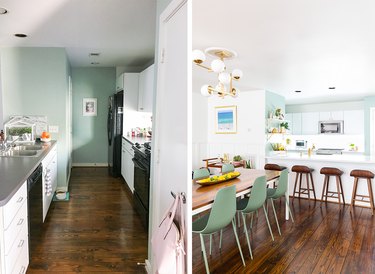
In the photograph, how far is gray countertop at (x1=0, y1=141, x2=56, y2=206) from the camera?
148 centimetres

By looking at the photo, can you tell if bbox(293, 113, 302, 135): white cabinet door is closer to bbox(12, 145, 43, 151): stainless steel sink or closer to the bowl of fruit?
the bowl of fruit

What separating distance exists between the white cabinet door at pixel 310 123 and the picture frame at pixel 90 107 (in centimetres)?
623

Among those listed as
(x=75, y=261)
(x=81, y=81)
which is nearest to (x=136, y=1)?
(x=75, y=261)

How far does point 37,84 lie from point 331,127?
7.54m

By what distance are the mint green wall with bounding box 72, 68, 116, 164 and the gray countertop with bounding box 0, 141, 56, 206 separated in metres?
3.96

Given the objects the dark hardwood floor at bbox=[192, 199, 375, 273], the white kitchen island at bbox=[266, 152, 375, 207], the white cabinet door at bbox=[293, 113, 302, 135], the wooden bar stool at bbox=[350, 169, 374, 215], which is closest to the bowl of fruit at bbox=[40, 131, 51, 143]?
the dark hardwood floor at bbox=[192, 199, 375, 273]

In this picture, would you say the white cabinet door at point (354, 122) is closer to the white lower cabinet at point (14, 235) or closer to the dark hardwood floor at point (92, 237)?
the dark hardwood floor at point (92, 237)

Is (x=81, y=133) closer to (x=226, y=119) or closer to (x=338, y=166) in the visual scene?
(x=226, y=119)

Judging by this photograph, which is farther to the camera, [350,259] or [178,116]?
[350,259]

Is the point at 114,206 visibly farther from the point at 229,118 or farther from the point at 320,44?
the point at 229,118

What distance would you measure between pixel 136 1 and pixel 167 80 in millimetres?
1292

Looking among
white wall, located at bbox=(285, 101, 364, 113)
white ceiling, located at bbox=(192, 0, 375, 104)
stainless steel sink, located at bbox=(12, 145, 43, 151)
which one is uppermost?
white ceiling, located at bbox=(192, 0, 375, 104)

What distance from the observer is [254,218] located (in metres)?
3.73

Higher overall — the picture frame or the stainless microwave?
the picture frame
